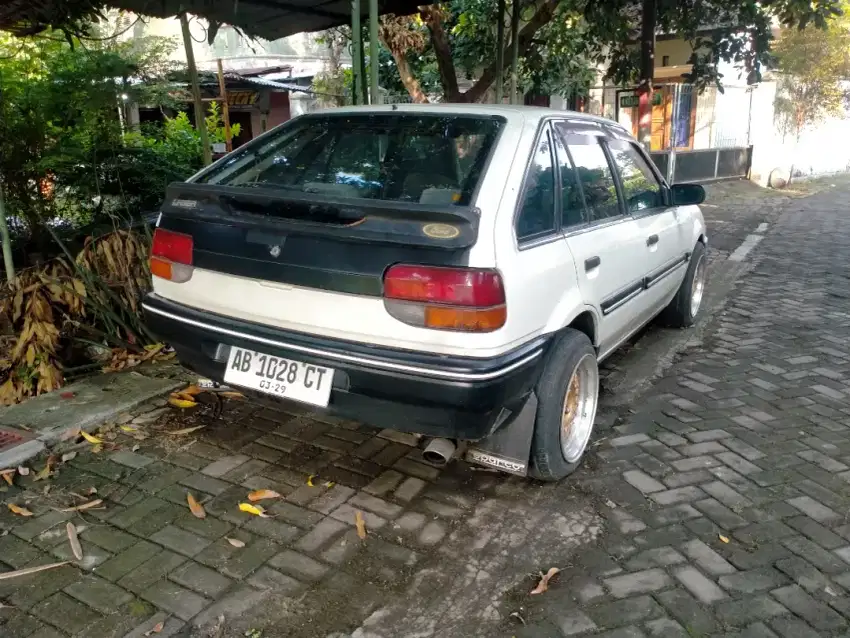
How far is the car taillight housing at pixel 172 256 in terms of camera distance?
9.85ft

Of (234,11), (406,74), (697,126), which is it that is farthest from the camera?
(697,126)

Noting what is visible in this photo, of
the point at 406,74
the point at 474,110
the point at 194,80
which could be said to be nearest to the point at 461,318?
the point at 474,110

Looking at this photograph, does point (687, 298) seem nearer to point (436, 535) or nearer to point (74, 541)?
point (436, 535)

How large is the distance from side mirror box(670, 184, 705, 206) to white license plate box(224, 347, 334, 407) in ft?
9.82

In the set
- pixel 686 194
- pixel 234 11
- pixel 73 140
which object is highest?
pixel 234 11

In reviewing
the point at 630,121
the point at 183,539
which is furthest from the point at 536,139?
the point at 630,121

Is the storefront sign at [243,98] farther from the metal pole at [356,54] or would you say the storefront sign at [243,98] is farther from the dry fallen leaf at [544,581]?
the dry fallen leaf at [544,581]

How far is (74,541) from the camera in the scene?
264 centimetres

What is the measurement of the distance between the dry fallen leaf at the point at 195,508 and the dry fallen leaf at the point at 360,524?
0.61 meters

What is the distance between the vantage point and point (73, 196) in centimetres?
555

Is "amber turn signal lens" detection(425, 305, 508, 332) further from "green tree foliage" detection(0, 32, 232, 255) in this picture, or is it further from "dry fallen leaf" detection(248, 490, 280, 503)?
"green tree foliage" detection(0, 32, 232, 255)

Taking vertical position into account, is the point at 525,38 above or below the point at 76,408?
above

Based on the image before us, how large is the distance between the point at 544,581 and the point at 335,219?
153 cm

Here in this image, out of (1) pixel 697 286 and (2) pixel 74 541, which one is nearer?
(2) pixel 74 541
